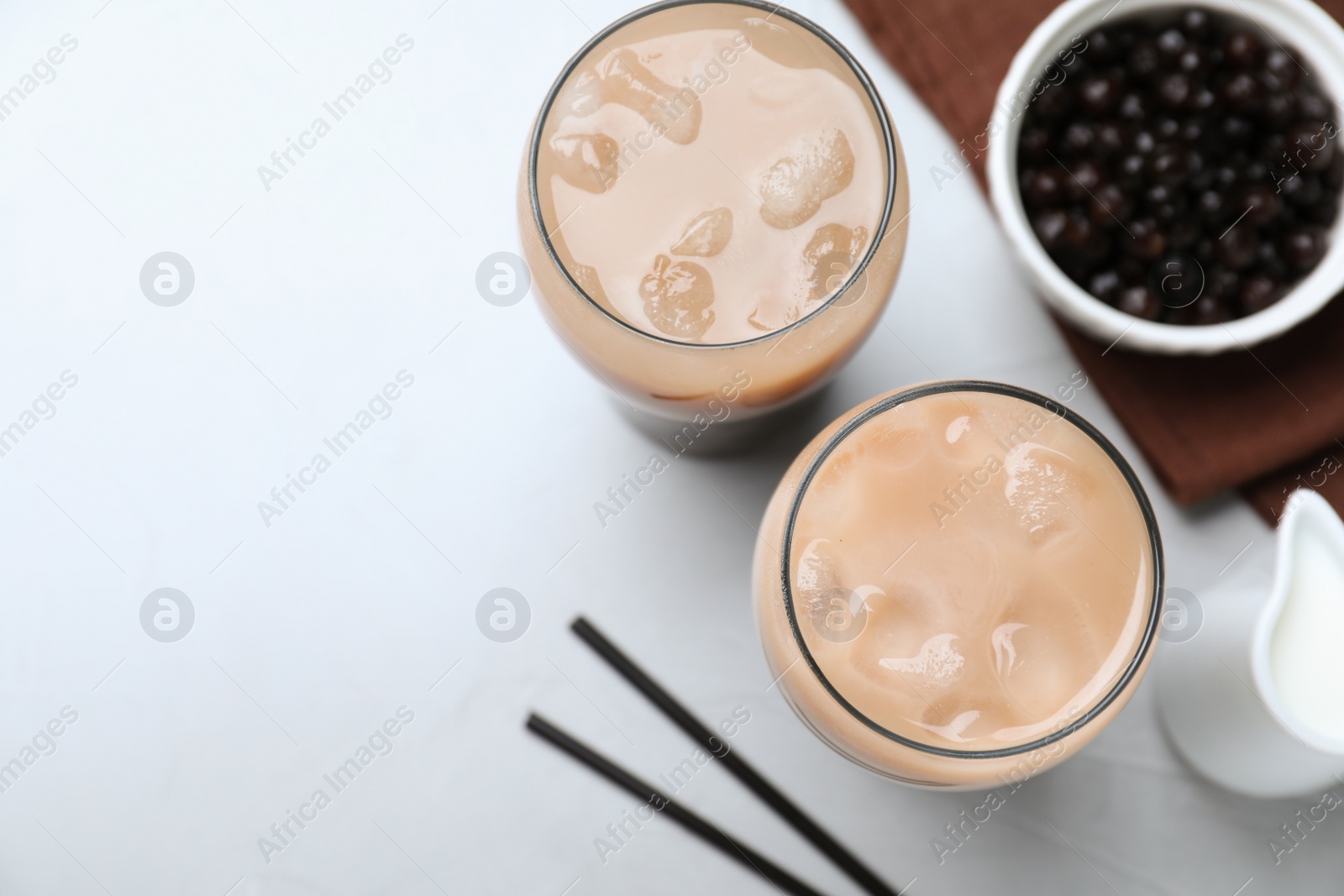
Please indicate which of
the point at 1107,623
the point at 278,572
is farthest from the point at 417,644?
the point at 1107,623

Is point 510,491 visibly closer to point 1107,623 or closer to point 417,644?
point 417,644

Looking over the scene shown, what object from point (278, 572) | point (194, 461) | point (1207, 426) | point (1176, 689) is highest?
Answer: point (194, 461)

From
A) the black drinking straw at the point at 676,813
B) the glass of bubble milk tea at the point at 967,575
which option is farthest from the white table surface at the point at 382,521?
the glass of bubble milk tea at the point at 967,575

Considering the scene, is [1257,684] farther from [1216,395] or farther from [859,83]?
[859,83]

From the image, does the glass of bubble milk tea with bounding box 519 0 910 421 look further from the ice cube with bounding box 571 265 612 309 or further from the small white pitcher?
the small white pitcher

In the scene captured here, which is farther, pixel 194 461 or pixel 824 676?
pixel 194 461

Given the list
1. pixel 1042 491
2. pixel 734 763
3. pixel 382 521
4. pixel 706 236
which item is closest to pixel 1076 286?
pixel 1042 491

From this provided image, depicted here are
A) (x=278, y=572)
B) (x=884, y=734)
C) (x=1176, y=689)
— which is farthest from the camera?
(x=278, y=572)

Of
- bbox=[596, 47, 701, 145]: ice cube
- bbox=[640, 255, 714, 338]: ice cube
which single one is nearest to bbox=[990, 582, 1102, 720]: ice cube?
bbox=[640, 255, 714, 338]: ice cube
